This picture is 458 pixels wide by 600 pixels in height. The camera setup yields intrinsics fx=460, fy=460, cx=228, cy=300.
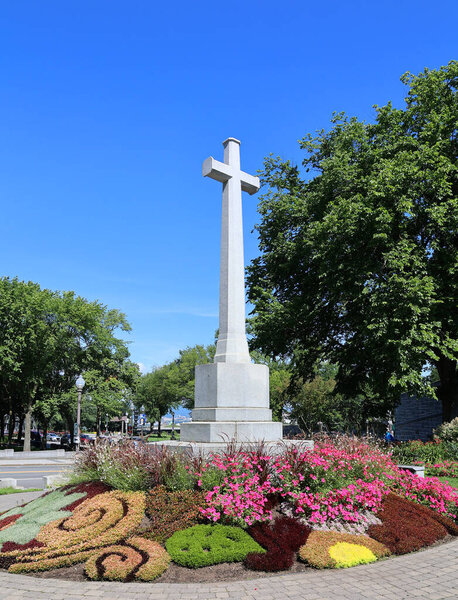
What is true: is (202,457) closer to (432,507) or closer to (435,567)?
(435,567)

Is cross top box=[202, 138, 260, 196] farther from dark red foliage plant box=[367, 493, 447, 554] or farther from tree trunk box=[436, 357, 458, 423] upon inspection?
tree trunk box=[436, 357, 458, 423]

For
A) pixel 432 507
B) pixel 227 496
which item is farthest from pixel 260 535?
pixel 432 507

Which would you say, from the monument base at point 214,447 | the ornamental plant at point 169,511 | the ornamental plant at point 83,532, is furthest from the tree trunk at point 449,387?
the ornamental plant at point 83,532

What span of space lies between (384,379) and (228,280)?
1055 centimetres

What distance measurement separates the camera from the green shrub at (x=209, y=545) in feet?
19.5

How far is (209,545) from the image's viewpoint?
20.4 feet

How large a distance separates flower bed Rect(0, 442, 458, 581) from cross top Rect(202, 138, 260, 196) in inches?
251

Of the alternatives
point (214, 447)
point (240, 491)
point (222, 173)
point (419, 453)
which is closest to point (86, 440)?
point (214, 447)

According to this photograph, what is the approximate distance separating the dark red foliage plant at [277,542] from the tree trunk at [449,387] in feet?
54.5

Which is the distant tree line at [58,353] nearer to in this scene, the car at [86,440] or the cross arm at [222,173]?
the car at [86,440]

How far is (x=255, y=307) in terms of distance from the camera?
75.4 ft

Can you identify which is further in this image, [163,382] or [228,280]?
[163,382]

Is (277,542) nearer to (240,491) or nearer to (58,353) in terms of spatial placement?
(240,491)

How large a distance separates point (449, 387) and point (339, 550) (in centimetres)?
1747
